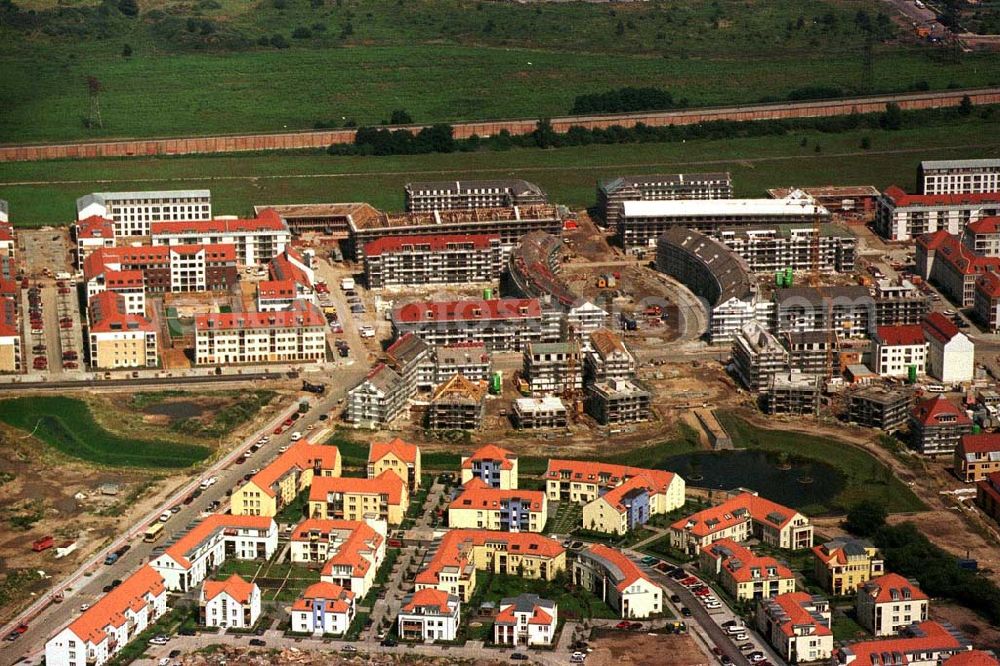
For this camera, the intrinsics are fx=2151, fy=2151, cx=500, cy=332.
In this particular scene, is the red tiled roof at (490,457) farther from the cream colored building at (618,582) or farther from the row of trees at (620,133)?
the row of trees at (620,133)

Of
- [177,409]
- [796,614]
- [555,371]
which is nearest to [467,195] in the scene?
[555,371]

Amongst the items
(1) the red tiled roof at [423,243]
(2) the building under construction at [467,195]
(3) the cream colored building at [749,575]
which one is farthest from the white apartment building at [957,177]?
(3) the cream colored building at [749,575]

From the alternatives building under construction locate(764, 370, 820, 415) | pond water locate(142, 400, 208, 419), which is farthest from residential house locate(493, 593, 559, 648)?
pond water locate(142, 400, 208, 419)

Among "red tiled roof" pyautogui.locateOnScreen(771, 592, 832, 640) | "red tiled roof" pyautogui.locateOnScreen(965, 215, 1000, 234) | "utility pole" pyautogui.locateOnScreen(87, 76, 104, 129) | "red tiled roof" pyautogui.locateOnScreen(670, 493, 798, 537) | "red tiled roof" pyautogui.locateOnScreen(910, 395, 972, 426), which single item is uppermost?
"utility pole" pyautogui.locateOnScreen(87, 76, 104, 129)

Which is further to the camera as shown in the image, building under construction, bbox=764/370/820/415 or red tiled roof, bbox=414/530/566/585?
building under construction, bbox=764/370/820/415

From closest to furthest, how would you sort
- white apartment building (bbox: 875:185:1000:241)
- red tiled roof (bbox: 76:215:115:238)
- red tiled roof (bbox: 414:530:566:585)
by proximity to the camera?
red tiled roof (bbox: 414:530:566:585), red tiled roof (bbox: 76:215:115:238), white apartment building (bbox: 875:185:1000:241)

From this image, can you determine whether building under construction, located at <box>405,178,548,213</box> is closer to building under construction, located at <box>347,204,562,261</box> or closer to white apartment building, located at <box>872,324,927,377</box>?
building under construction, located at <box>347,204,562,261</box>

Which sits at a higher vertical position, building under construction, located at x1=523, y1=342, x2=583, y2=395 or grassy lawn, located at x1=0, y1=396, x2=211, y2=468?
building under construction, located at x1=523, y1=342, x2=583, y2=395

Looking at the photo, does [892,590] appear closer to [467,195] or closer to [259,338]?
[259,338]
